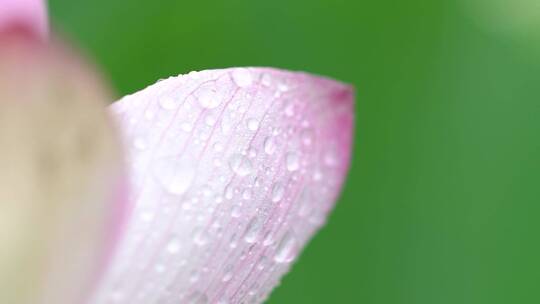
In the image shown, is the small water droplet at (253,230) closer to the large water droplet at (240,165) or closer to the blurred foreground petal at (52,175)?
the large water droplet at (240,165)

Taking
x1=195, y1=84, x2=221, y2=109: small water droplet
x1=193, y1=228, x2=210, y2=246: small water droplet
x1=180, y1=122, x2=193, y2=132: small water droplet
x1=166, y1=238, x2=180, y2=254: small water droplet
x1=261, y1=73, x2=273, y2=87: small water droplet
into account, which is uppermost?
x1=261, y1=73, x2=273, y2=87: small water droplet

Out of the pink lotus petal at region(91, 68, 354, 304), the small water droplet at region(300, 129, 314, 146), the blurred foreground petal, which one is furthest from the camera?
the small water droplet at region(300, 129, 314, 146)

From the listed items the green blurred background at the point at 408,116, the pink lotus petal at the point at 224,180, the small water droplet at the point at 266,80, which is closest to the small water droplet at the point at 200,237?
the pink lotus petal at the point at 224,180

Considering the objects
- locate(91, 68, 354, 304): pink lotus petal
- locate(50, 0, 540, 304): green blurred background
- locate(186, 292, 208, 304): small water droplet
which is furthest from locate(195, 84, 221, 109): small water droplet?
locate(50, 0, 540, 304): green blurred background

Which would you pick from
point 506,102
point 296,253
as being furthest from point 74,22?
point 296,253

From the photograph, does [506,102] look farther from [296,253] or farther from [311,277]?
[296,253]

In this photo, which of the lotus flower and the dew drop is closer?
the lotus flower

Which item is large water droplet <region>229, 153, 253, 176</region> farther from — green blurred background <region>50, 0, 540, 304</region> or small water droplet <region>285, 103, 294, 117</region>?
green blurred background <region>50, 0, 540, 304</region>
